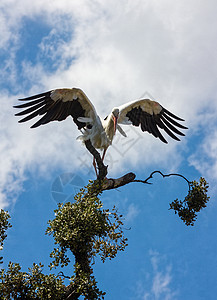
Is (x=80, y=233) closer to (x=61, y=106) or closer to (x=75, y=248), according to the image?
(x=75, y=248)

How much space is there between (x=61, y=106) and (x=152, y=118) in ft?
8.62

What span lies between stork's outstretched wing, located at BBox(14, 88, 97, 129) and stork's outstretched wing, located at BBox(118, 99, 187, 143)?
1.36 m

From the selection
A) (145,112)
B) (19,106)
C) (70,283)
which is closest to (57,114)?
(19,106)

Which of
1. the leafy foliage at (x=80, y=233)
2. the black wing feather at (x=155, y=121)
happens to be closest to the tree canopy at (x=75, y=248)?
the leafy foliage at (x=80, y=233)

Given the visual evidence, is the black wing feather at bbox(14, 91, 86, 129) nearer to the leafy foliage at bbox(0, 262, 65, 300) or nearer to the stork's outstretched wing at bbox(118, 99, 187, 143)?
the stork's outstretched wing at bbox(118, 99, 187, 143)

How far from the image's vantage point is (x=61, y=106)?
29.4 ft

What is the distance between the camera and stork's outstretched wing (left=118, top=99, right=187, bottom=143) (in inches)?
399

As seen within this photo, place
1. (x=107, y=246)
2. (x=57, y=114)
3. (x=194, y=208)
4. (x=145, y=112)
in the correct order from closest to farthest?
(x=107, y=246), (x=194, y=208), (x=57, y=114), (x=145, y=112)

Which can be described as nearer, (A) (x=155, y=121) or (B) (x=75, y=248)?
(B) (x=75, y=248)

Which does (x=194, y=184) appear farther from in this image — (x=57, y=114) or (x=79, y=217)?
(x=57, y=114)

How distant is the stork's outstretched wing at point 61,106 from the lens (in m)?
8.70

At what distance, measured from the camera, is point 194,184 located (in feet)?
26.9

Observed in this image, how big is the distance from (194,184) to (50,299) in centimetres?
370

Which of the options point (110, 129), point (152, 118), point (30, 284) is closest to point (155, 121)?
point (152, 118)
